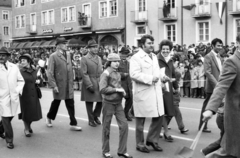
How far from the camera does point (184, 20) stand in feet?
110

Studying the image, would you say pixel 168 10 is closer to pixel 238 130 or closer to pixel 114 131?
pixel 114 131

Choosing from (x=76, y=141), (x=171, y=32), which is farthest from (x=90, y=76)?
(x=171, y=32)

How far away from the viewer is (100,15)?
41.3 m

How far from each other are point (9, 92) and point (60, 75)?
167 centimetres

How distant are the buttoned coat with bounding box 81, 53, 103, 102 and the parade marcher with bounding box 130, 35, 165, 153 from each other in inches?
108

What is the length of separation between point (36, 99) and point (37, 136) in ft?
2.66

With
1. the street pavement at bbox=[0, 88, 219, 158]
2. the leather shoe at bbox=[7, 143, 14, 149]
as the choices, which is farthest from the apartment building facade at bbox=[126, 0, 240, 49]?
the leather shoe at bbox=[7, 143, 14, 149]

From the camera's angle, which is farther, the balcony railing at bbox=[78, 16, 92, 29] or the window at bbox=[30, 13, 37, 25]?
the window at bbox=[30, 13, 37, 25]

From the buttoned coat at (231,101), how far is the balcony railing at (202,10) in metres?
28.3

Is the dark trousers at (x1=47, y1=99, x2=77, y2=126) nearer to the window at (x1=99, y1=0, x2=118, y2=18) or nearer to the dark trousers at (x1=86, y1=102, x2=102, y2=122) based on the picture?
the dark trousers at (x1=86, y1=102, x2=102, y2=122)

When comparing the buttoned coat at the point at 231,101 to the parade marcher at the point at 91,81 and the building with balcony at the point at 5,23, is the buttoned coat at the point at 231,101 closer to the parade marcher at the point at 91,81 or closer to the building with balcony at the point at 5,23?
the parade marcher at the point at 91,81

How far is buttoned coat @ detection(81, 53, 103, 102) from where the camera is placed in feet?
31.1

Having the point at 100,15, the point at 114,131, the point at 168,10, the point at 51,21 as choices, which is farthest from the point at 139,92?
the point at 51,21

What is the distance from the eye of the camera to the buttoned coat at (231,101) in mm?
4129
